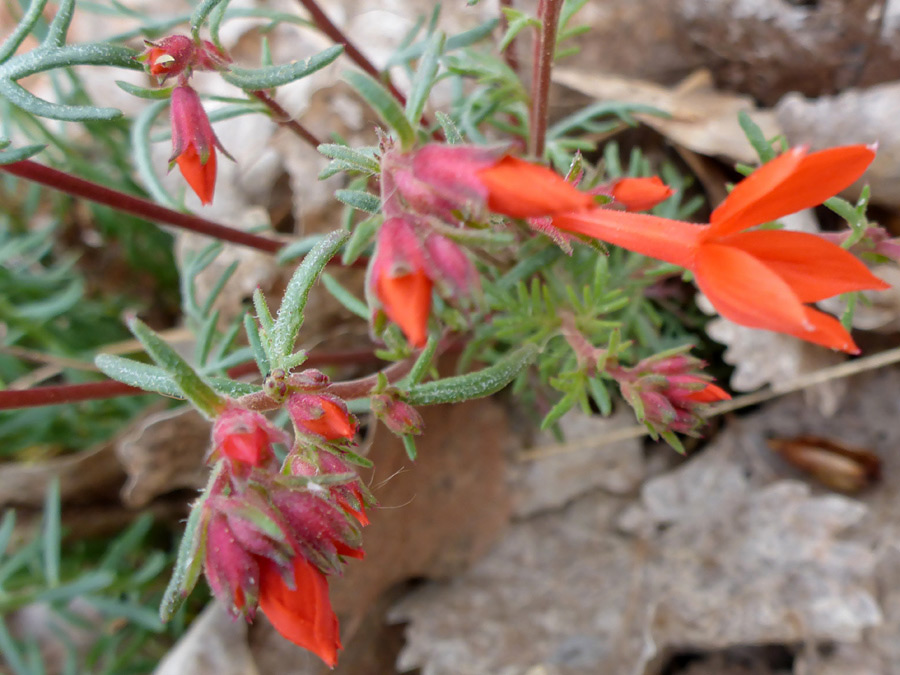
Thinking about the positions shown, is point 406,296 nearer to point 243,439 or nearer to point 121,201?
point 243,439

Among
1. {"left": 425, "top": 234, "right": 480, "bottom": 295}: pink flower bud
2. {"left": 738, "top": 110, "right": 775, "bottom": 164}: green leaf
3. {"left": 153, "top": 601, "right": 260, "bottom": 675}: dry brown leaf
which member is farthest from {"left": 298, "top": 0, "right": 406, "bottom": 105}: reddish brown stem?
{"left": 153, "top": 601, "right": 260, "bottom": 675}: dry brown leaf

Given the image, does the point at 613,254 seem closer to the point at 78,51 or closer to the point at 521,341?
the point at 521,341

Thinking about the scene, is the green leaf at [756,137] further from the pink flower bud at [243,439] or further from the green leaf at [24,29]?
the green leaf at [24,29]

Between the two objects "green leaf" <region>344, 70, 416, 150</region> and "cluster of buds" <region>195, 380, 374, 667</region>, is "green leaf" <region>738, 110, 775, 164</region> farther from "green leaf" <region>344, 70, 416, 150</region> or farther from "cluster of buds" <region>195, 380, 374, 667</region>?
"cluster of buds" <region>195, 380, 374, 667</region>

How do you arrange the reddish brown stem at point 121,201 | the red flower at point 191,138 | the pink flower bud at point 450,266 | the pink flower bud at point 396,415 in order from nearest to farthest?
the pink flower bud at point 450,266, the pink flower bud at point 396,415, the red flower at point 191,138, the reddish brown stem at point 121,201

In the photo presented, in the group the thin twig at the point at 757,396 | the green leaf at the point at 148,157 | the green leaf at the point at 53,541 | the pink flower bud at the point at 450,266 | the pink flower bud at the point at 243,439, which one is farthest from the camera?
the green leaf at the point at 53,541

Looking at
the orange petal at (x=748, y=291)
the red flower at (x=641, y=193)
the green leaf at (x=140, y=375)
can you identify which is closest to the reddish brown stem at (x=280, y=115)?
the green leaf at (x=140, y=375)

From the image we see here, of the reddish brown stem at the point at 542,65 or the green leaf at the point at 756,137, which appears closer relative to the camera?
the reddish brown stem at the point at 542,65
